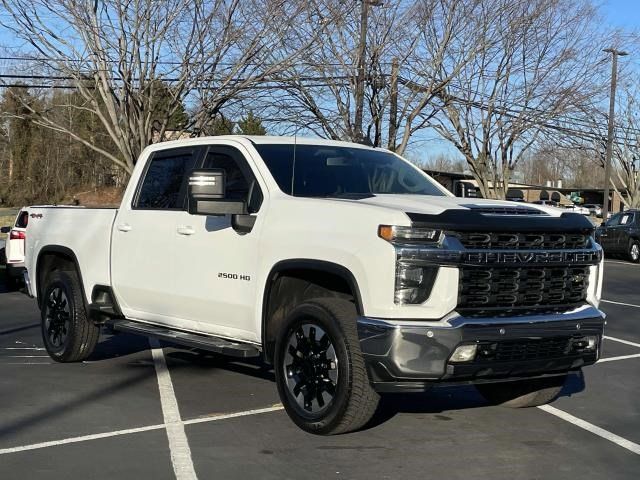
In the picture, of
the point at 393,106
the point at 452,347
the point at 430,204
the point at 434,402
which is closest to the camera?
the point at 452,347

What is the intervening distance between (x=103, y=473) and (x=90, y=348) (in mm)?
3443

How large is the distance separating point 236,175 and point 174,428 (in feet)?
6.38

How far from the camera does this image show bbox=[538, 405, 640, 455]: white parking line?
5555 mm

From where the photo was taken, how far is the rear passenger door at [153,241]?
684 centimetres

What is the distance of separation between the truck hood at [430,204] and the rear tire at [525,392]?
4.50 ft

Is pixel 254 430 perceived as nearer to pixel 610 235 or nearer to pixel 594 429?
pixel 594 429

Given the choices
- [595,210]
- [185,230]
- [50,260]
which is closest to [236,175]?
[185,230]

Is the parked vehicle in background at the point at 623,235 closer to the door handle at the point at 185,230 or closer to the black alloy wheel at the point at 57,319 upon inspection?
the black alloy wheel at the point at 57,319

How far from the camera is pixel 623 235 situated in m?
27.3

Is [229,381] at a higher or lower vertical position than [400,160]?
lower

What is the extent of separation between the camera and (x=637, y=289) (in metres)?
17.3

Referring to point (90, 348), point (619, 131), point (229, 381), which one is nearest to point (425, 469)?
point (229, 381)

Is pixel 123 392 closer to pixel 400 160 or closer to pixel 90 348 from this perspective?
pixel 90 348

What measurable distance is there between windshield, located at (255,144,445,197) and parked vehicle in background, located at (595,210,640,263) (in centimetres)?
2164
